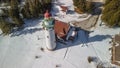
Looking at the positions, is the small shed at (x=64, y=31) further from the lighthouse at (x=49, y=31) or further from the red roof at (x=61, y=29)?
the lighthouse at (x=49, y=31)

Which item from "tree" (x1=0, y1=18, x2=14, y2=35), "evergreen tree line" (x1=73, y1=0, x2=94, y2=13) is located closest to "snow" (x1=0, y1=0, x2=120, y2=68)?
"tree" (x1=0, y1=18, x2=14, y2=35)

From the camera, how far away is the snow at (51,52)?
49.8ft

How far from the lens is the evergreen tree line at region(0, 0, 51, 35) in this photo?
16812mm

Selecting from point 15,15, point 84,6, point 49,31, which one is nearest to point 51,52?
point 49,31

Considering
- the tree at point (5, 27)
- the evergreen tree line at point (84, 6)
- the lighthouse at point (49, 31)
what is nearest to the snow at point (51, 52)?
the tree at point (5, 27)

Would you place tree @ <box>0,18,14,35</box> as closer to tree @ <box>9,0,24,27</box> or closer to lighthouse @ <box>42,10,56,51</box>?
tree @ <box>9,0,24,27</box>

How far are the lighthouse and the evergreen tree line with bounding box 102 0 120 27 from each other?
3586 mm

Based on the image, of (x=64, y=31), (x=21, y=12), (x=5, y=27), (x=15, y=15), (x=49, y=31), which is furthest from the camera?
(x=21, y=12)

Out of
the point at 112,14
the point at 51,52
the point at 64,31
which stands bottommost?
the point at 51,52

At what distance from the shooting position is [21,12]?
57.4 ft

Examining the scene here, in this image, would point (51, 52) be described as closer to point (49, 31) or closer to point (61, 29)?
point (61, 29)

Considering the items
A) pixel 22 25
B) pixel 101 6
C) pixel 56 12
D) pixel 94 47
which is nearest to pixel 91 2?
pixel 101 6

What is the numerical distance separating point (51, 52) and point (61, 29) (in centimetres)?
153

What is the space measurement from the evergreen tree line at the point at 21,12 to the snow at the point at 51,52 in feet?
1.82
